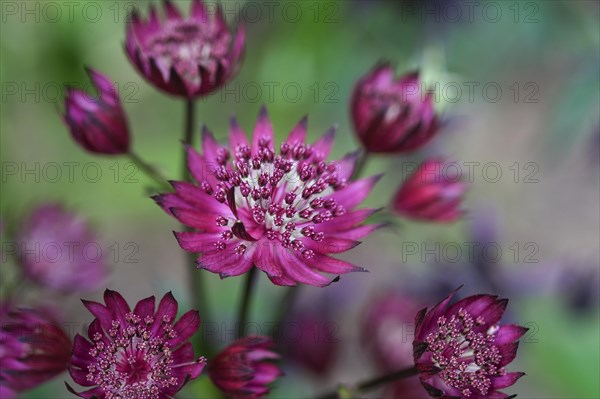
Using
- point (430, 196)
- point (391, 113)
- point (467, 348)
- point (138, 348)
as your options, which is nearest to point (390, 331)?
point (430, 196)

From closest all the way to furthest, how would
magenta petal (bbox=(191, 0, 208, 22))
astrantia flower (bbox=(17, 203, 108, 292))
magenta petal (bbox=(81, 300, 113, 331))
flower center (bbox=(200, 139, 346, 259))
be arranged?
1. magenta petal (bbox=(81, 300, 113, 331))
2. flower center (bbox=(200, 139, 346, 259))
3. magenta petal (bbox=(191, 0, 208, 22))
4. astrantia flower (bbox=(17, 203, 108, 292))

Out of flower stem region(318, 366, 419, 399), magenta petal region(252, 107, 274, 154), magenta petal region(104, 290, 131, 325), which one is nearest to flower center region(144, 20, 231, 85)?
magenta petal region(252, 107, 274, 154)

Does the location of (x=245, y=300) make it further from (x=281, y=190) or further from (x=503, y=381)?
(x=503, y=381)

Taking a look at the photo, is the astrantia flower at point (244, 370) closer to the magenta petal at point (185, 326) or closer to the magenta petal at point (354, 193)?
the magenta petal at point (185, 326)

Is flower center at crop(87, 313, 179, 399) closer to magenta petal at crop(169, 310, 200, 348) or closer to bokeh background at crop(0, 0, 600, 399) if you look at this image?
magenta petal at crop(169, 310, 200, 348)

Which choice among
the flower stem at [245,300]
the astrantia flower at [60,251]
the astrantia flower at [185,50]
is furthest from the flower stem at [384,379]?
the astrantia flower at [60,251]

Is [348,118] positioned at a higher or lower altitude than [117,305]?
higher

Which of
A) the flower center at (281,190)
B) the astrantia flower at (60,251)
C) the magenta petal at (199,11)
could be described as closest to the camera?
the flower center at (281,190)
